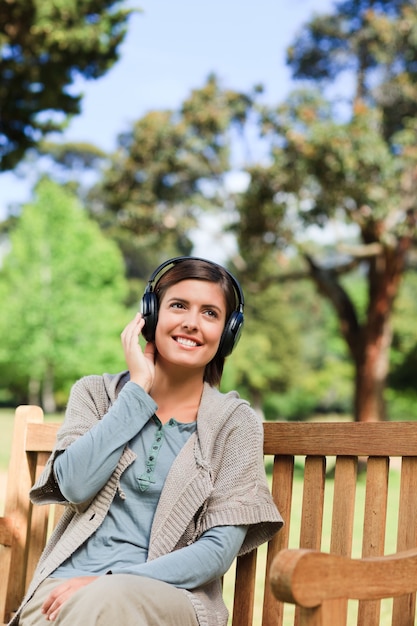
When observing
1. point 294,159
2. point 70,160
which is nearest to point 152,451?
point 294,159

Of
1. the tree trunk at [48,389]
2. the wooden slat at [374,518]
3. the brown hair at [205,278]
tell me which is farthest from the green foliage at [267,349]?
the wooden slat at [374,518]

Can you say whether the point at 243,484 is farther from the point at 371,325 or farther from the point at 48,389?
the point at 48,389

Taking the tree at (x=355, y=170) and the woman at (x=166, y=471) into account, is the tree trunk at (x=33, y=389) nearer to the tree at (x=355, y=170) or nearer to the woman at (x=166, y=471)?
the tree at (x=355, y=170)

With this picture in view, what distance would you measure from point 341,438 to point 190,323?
22.6 inches

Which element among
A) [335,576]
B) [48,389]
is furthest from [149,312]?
[48,389]

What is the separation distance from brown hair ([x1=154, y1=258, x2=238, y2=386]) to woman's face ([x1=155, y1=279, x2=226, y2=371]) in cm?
2

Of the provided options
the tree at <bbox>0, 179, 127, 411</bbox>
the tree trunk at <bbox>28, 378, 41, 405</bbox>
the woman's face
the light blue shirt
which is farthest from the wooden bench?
the tree trunk at <bbox>28, 378, 41, 405</bbox>

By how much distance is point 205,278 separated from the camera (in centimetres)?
261

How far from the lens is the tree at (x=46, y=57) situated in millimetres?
10641

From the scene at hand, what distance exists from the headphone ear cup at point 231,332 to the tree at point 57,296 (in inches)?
1101

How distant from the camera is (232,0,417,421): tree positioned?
12.8m

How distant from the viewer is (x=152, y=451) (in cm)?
249

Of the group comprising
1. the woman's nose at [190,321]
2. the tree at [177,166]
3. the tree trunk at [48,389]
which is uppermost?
the tree trunk at [48,389]

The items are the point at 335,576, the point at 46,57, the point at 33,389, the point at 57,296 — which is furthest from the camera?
the point at 33,389
